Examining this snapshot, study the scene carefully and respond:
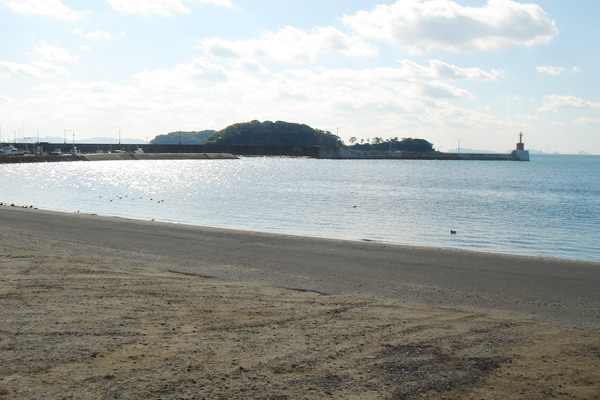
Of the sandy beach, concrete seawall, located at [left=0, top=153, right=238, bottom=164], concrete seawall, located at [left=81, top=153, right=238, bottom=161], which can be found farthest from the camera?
concrete seawall, located at [left=81, top=153, right=238, bottom=161]

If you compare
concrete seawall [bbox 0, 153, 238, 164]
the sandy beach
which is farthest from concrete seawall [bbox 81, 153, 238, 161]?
the sandy beach

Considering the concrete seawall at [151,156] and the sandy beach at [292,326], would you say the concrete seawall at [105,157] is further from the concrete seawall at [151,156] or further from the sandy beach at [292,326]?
the sandy beach at [292,326]

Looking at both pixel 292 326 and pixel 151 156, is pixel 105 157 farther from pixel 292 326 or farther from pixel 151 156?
pixel 292 326

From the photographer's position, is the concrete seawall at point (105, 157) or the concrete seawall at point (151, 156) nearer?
the concrete seawall at point (105, 157)

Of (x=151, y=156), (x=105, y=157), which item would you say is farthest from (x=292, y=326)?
(x=151, y=156)

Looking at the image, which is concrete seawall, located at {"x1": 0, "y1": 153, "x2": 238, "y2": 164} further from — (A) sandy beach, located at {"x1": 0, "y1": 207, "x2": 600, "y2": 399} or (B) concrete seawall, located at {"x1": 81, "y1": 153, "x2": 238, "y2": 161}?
(A) sandy beach, located at {"x1": 0, "y1": 207, "x2": 600, "y2": 399}

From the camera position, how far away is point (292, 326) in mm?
7309

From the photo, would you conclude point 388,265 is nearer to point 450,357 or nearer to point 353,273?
point 353,273

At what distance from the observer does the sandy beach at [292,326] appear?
5.37 metres

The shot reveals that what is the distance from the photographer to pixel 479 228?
2597 centimetres

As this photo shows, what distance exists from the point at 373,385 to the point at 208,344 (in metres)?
2.15

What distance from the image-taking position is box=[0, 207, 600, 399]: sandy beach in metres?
5.37

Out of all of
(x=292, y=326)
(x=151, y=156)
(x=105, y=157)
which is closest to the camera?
(x=292, y=326)

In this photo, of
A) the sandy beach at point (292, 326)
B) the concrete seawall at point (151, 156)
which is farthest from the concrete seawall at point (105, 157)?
the sandy beach at point (292, 326)
